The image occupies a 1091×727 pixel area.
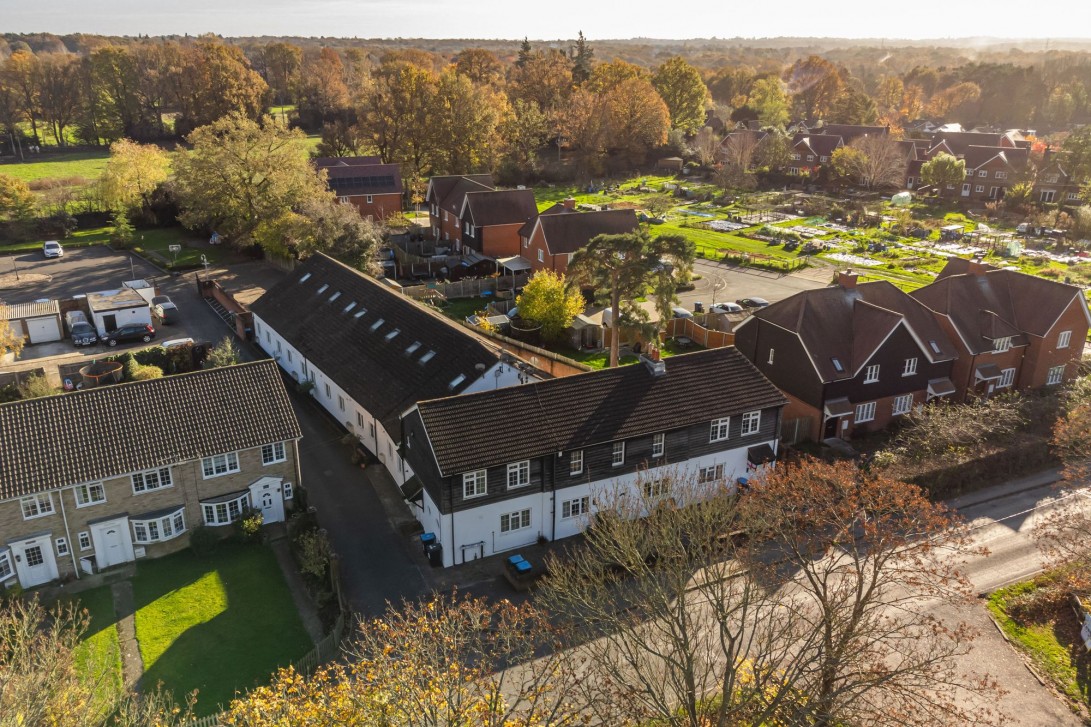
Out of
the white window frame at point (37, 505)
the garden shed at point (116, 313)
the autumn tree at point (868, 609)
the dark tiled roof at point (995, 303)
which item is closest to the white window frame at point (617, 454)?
the autumn tree at point (868, 609)

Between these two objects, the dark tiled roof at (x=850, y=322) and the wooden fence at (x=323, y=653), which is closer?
the wooden fence at (x=323, y=653)

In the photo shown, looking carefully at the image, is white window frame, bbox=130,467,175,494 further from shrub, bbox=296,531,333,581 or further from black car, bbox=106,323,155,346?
black car, bbox=106,323,155,346

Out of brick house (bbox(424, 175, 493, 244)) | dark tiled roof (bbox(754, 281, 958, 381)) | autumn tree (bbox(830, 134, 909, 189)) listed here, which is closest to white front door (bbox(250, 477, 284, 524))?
dark tiled roof (bbox(754, 281, 958, 381))

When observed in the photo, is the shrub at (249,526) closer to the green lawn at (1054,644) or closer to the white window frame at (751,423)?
the white window frame at (751,423)

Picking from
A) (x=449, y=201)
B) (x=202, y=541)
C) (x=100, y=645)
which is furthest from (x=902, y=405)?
(x=449, y=201)

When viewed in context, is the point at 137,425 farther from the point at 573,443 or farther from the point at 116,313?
the point at 116,313

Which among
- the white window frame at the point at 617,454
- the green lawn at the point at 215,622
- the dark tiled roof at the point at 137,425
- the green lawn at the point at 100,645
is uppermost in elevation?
the dark tiled roof at the point at 137,425

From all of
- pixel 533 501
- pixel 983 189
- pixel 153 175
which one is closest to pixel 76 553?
pixel 533 501
